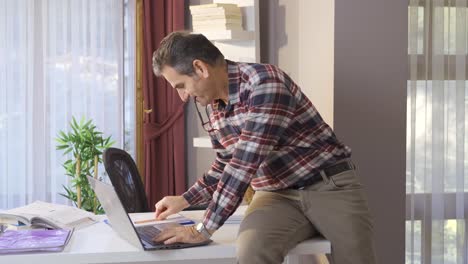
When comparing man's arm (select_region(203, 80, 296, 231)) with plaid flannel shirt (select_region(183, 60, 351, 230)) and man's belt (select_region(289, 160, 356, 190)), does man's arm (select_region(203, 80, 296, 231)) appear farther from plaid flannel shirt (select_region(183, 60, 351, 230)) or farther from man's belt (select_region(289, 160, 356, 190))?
man's belt (select_region(289, 160, 356, 190))

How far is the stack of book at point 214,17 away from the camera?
398cm

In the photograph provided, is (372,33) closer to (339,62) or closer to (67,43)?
(339,62)

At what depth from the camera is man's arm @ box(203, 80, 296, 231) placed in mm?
2121

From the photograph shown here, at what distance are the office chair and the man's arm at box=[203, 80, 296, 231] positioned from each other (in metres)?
1.11

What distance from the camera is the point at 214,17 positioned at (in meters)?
4.01

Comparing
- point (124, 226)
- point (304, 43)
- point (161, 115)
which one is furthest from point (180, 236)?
point (161, 115)

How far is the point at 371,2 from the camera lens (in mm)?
3230

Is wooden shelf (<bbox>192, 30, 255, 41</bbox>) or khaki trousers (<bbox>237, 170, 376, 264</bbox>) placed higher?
wooden shelf (<bbox>192, 30, 255, 41</bbox>)

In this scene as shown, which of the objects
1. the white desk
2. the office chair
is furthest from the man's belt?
the office chair

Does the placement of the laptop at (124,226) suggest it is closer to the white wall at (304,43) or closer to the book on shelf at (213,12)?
the white wall at (304,43)

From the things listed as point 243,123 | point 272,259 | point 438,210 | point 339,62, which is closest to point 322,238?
point 272,259

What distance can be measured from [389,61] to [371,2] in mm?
290

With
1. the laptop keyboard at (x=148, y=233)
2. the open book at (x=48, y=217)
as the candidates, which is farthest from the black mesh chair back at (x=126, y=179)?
the laptop keyboard at (x=148, y=233)

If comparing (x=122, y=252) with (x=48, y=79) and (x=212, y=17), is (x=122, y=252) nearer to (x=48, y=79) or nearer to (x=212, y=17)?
(x=212, y=17)
